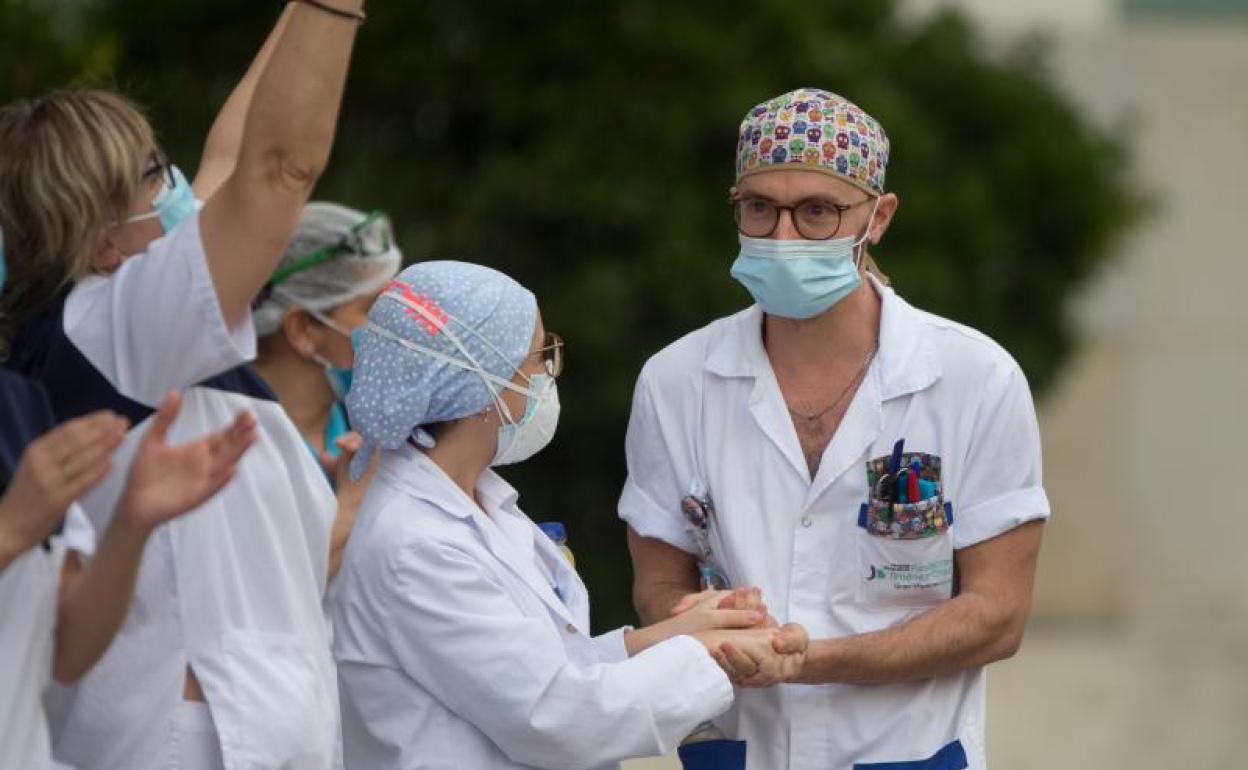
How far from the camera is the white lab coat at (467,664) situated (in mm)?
3707

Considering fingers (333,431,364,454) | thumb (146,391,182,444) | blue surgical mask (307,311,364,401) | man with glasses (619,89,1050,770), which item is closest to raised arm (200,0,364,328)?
thumb (146,391,182,444)

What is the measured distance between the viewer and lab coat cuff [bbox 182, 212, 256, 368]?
10.8 ft

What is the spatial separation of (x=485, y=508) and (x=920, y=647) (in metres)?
0.87

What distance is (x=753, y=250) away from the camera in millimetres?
4332

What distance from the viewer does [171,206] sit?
3789 mm

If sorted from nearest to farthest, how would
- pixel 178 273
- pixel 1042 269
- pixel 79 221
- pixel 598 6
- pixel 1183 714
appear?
pixel 178 273 → pixel 79 221 → pixel 598 6 → pixel 1042 269 → pixel 1183 714

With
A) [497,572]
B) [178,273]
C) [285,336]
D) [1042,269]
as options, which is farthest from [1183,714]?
[178,273]

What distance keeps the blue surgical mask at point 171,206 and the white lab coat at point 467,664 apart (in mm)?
573

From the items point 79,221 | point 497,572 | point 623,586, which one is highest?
point 79,221

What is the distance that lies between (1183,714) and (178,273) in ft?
28.4

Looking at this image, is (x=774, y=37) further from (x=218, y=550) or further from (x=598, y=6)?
(x=218, y=550)

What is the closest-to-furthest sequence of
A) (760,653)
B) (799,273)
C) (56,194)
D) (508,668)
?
→ (56,194) < (508,668) < (760,653) < (799,273)

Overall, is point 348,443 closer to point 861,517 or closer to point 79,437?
point 861,517

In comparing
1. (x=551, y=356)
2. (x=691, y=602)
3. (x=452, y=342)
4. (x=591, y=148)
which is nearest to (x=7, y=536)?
(x=452, y=342)
